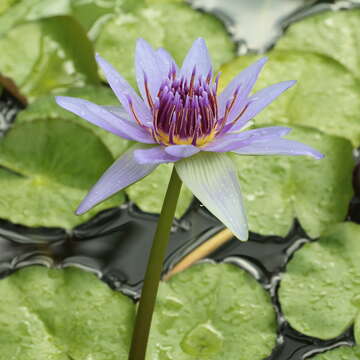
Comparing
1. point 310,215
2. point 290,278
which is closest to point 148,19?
point 310,215

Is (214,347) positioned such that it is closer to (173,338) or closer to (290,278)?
(173,338)

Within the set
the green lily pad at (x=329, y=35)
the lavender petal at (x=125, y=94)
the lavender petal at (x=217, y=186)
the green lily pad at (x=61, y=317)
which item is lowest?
the green lily pad at (x=61, y=317)

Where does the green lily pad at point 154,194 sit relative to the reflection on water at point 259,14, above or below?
below

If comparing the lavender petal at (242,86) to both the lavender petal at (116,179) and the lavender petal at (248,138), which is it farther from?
the lavender petal at (116,179)

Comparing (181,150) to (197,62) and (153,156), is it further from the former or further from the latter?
(197,62)

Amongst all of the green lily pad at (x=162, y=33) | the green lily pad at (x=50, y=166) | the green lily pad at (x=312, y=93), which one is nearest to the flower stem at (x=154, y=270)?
the green lily pad at (x=50, y=166)

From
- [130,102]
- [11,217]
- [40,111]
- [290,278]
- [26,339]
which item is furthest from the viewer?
[40,111]

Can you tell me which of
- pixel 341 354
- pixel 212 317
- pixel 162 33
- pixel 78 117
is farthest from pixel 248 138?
pixel 162 33
